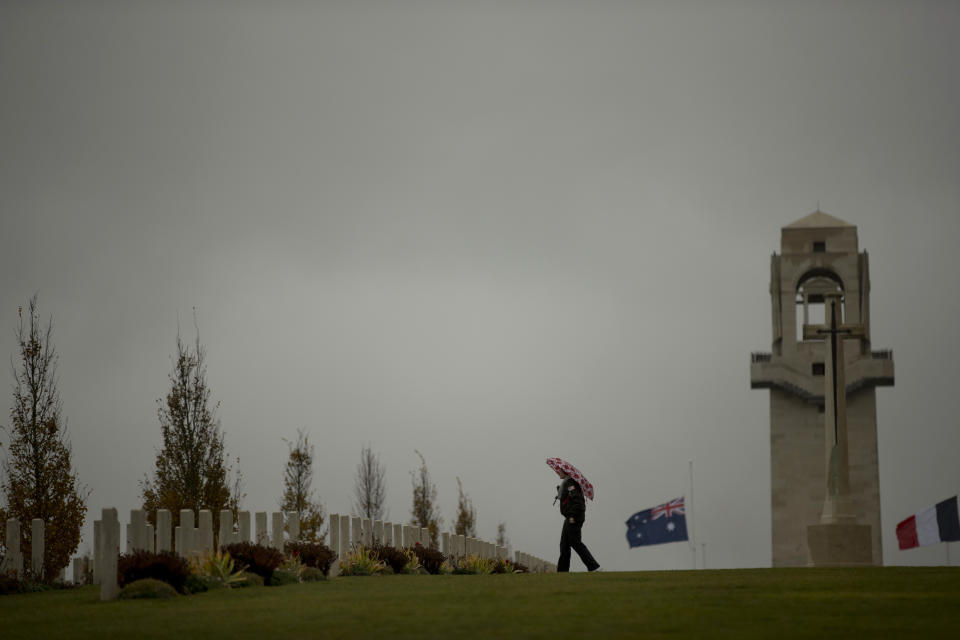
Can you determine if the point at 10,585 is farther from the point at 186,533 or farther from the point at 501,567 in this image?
the point at 501,567

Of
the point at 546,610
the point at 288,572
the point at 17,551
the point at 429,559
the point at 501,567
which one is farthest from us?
the point at 501,567

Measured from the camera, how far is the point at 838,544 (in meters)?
36.1

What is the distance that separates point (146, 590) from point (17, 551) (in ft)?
22.1

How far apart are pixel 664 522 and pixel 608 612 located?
41.7 metres

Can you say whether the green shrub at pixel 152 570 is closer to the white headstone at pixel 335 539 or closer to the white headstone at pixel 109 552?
the white headstone at pixel 109 552

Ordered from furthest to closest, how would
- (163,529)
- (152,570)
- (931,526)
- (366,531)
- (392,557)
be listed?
(931,526) → (366,531) → (392,557) → (163,529) → (152,570)

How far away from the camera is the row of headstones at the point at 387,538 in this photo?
2727cm

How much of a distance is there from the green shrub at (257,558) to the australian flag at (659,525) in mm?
34819

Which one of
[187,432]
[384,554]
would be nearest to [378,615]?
[384,554]

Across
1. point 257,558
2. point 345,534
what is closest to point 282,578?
point 257,558

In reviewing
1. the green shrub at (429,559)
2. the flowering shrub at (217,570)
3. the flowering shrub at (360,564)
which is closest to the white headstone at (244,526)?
the flowering shrub at (217,570)

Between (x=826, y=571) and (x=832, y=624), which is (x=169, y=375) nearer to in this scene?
(x=826, y=571)

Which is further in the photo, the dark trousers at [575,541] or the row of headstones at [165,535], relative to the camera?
the dark trousers at [575,541]

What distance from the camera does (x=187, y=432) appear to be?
1348 inches
